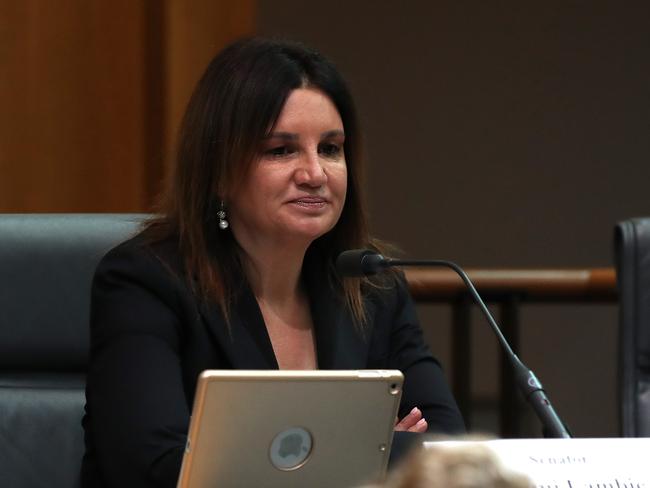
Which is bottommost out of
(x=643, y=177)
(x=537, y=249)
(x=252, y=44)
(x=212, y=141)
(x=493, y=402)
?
(x=493, y=402)

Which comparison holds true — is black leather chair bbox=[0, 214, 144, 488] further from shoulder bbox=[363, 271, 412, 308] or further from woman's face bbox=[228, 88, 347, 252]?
shoulder bbox=[363, 271, 412, 308]

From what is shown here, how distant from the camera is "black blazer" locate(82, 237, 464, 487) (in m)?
1.67

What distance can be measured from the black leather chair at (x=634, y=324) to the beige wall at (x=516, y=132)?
10.2 feet

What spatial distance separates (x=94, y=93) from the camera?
2.91 m

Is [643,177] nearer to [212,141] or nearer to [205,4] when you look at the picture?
[205,4]

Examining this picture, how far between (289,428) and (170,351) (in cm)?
59

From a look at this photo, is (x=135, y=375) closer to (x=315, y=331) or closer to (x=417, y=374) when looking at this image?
(x=315, y=331)

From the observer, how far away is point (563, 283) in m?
3.16

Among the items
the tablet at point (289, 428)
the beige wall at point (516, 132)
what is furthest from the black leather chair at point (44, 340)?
the beige wall at point (516, 132)

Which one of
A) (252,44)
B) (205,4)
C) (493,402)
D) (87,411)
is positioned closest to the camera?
(87,411)

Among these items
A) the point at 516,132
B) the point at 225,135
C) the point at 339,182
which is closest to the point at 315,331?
the point at 339,182

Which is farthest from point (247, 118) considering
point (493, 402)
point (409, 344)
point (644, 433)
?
point (493, 402)

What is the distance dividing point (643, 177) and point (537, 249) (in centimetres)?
53

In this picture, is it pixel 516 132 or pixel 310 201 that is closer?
pixel 310 201
